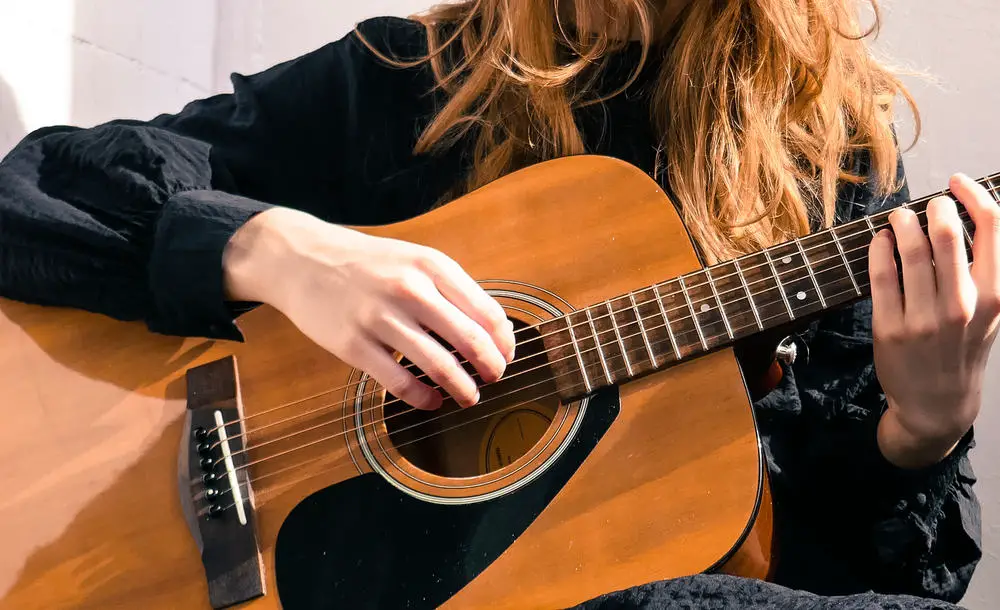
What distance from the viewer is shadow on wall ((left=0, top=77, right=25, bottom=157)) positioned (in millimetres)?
998

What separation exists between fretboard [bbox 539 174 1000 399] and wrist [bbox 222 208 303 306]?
27cm

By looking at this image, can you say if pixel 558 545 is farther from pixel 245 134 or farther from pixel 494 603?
pixel 245 134

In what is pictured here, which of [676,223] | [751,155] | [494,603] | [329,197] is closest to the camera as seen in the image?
[494,603]

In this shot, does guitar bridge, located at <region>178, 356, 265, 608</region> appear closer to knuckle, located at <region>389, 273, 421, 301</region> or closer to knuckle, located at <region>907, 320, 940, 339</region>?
knuckle, located at <region>389, 273, 421, 301</region>

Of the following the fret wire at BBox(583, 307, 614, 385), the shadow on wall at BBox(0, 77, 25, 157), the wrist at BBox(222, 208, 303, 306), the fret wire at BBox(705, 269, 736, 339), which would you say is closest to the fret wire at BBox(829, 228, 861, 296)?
the fret wire at BBox(705, 269, 736, 339)

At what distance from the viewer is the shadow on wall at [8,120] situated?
3.27ft

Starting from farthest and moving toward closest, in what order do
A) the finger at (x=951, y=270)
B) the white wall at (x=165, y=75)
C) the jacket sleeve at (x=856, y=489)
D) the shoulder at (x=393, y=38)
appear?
the white wall at (x=165, y=75)
the shoulder at (x=393, y=38)
the jacket sleeve at (x=856, y=489)
the finger at (x=951, y=270)

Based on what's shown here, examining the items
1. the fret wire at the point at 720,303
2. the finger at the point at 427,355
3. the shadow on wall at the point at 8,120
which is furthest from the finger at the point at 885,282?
the shadow on wall at the point at 8,120

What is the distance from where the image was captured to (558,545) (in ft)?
2.03

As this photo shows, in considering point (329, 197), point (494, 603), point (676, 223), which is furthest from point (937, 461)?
point (329, 197)

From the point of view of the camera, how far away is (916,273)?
0.62 meters

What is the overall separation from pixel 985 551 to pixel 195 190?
112 centimetres

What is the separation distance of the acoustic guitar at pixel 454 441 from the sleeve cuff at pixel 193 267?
29 millimetres

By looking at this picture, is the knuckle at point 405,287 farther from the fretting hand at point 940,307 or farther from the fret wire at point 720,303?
the fretting hand at point 940,307
